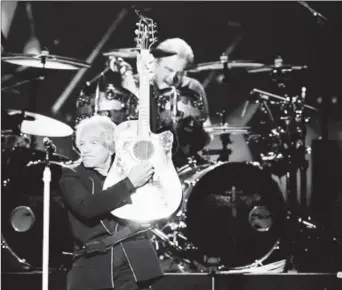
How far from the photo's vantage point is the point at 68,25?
3949 mm

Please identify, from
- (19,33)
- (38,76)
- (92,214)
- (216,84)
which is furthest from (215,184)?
(92,214)

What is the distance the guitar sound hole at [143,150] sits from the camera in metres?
2.73

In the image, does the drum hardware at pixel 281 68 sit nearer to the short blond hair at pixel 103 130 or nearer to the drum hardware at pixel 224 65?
the drum hardware at pixel 224 65

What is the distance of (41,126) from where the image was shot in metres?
3.95

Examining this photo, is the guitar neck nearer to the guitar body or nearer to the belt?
the guitar body

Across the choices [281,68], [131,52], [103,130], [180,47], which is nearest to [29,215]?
[131,52]

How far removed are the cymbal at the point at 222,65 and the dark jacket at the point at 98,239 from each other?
1865 mm

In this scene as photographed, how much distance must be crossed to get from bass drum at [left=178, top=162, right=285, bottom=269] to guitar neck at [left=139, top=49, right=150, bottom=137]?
1.09m

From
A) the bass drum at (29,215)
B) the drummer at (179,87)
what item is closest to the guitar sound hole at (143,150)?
the drummer at (179,87)

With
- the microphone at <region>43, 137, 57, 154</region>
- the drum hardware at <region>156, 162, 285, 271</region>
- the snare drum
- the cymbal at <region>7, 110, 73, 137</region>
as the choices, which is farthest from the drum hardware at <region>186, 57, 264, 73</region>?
the microphone at <region>43, 137, 57, 154</region>

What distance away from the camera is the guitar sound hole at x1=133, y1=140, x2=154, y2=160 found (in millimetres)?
2729

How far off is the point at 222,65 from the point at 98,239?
6.80ft

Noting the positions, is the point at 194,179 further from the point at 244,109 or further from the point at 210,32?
the point at 210,32

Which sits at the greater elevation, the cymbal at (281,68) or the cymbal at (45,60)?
the cymbal at (45,60)
